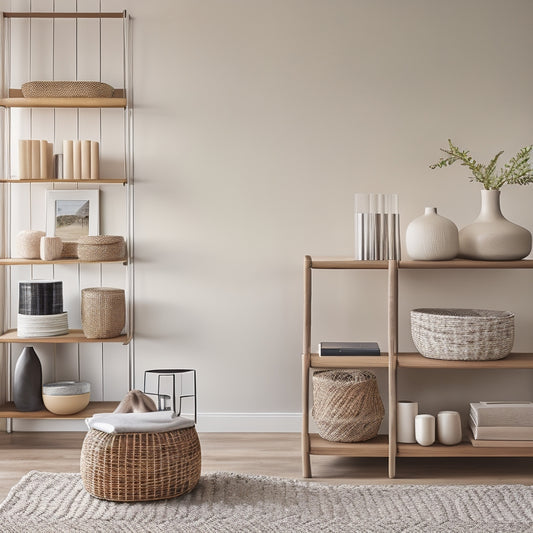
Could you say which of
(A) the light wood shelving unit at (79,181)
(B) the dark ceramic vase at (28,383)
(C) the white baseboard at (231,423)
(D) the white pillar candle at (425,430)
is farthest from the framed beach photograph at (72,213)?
(D) the white pillar candle at (425,430)

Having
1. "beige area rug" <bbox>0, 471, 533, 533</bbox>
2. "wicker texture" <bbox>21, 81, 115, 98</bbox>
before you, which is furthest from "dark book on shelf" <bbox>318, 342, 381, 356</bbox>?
"wicker texture" <bbox>21, 81, 115, 98</bbox>

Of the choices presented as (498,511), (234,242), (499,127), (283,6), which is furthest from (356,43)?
(498,511)

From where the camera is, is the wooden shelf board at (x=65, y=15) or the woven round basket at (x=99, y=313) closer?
the woven round basket at (x=99, y=313)

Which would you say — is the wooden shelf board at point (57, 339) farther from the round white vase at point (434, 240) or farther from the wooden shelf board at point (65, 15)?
the wooden shelf board at point (65, 15)

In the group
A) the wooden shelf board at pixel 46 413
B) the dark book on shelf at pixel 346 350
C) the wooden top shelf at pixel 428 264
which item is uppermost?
the wooden top shelf at pixel 428 264

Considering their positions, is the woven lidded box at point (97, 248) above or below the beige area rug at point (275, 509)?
above

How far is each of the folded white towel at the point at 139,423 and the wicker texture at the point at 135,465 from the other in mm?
21

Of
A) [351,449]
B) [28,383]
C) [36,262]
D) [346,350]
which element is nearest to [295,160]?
[346,350]

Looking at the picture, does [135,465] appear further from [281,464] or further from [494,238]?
[494,238]

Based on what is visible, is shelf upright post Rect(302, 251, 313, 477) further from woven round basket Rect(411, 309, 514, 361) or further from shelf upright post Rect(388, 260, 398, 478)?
woven round basket Rect(411, 309, 514, 361)

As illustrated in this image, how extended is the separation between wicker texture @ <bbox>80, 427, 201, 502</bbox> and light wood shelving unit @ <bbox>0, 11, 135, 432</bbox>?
83 cm

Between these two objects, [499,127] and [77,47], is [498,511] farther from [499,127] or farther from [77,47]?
[77,47]

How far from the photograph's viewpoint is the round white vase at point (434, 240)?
3.22 metres

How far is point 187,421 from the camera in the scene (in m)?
2.86
